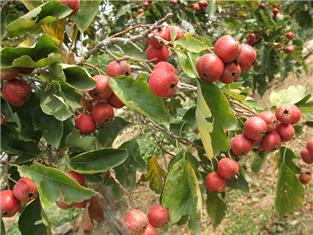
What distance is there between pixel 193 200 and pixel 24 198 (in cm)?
54

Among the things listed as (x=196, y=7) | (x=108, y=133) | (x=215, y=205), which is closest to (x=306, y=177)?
(x=215, y=205)

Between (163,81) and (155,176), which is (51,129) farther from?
(155,176)

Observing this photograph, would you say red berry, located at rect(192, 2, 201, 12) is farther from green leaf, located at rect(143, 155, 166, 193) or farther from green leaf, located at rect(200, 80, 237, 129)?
green leaf, located at rect(200, 80, 237, 129)

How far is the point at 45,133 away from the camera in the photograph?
1401 millimetres

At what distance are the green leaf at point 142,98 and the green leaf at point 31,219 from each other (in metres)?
Answer: 0.48

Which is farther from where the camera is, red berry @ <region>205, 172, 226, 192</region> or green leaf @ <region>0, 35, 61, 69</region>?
red berry @ <region>205, 172, 226, 192</region>

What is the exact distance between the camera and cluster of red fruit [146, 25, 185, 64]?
1420 millimetres

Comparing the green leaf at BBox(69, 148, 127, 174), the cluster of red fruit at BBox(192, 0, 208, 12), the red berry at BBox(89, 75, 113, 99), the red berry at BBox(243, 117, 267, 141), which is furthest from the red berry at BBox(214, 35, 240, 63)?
the cluster of red fruit at BBox(192, 0, 208, 12)

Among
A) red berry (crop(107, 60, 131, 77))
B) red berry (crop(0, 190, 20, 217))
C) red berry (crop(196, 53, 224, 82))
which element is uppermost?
red berry (crop(196, 53, 224, 82))

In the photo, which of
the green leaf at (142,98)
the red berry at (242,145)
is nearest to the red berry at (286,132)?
the red berry at (242,145)

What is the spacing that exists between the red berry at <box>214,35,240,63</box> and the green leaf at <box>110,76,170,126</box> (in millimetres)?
236

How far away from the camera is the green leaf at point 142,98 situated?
131 centimetres

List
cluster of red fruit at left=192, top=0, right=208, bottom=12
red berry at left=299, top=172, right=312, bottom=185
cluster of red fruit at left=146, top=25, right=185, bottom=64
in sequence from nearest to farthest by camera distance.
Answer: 1. cluster of red fruit at left=146, top=25, right=185, bottom=64
2. red berry at left=299, top=172, right=312, bottom=185
3. cluster of red fruit at left=192, top=0, right=208, bottom=12

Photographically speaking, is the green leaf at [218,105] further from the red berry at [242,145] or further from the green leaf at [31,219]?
the green leaf at [31,219]
